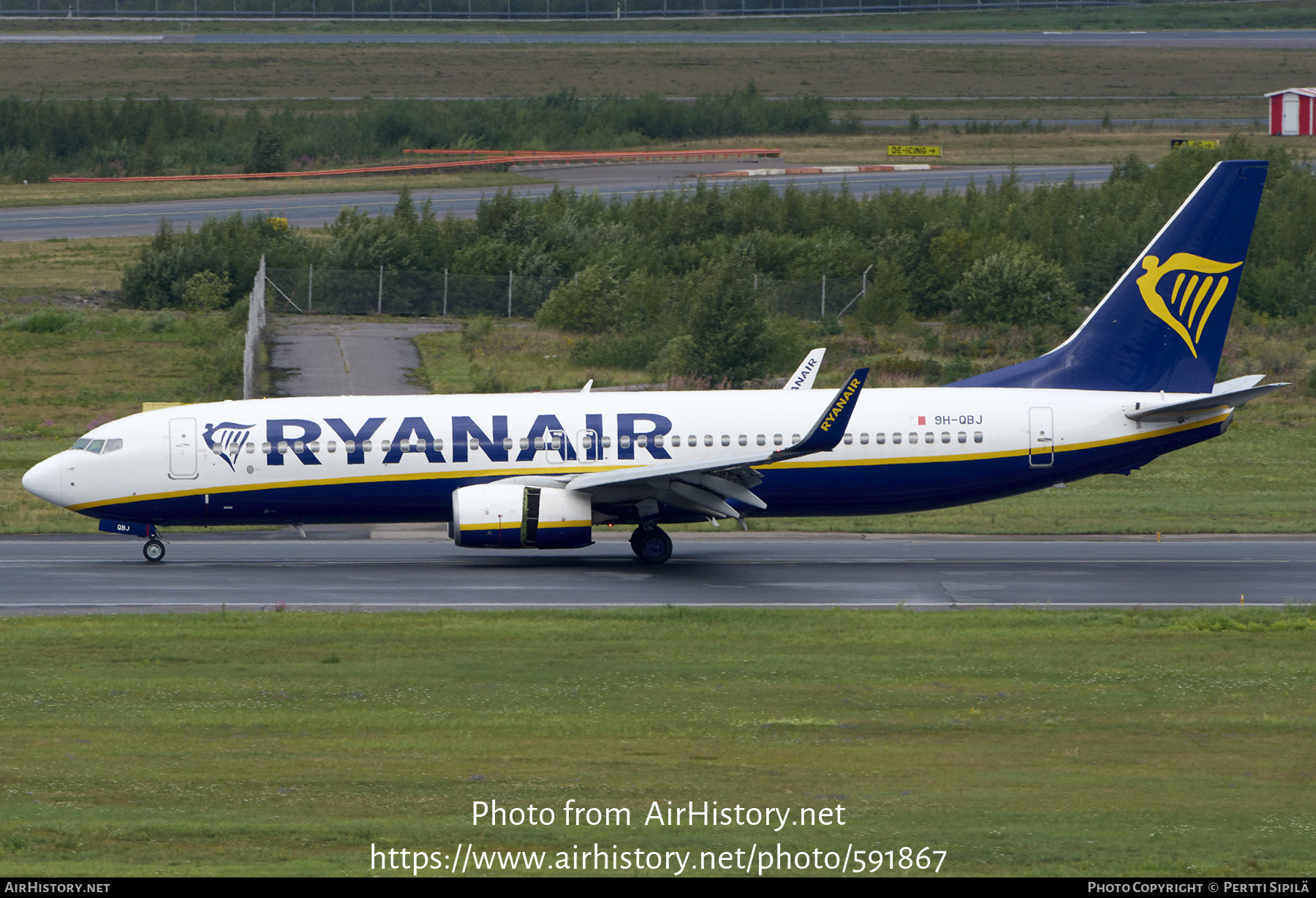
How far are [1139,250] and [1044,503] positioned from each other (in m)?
27.4

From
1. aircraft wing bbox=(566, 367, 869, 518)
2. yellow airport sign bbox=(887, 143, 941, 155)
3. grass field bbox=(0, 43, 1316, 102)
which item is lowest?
aircraft wing bbox=(566, 367, 869, 518)

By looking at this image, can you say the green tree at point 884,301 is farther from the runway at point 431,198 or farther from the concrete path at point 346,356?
the concrete path at point 346,356

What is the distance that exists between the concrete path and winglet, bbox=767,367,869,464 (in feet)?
68.9

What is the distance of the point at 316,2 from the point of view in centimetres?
16225

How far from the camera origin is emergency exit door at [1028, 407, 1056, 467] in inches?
1252

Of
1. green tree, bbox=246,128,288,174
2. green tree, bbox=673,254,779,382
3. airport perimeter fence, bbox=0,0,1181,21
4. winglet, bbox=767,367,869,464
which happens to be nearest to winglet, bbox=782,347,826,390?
winglet, bbox=767,367,869,464

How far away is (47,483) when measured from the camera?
102 ft

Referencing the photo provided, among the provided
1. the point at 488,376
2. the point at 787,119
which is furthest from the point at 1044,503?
the point at 787,119

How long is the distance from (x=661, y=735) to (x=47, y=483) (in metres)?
19.0

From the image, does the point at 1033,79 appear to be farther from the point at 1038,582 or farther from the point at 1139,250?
the point at 1038,582

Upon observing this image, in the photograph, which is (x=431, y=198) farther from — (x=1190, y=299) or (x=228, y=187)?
(x=1190, y=299)

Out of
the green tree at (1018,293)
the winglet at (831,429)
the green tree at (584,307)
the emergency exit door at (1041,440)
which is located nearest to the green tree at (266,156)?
the green tree at (584,307)

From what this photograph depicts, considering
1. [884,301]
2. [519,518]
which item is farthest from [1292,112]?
[519,518]

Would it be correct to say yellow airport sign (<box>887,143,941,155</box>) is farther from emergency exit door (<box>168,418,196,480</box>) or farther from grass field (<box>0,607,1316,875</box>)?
grass field (<box>0,607,1316,875</box>)
